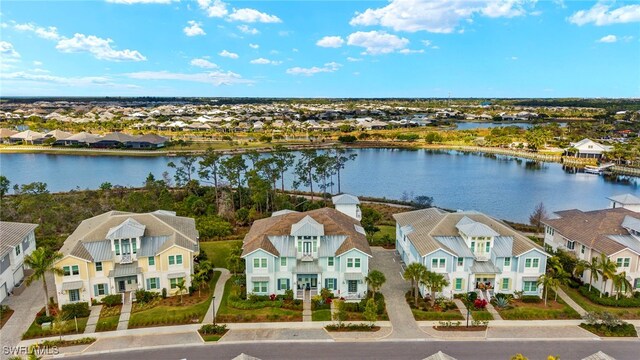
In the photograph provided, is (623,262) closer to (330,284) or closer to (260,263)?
(330,284)

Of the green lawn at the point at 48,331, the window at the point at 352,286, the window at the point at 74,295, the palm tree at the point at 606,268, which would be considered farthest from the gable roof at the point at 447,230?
the window at the point at 74,295

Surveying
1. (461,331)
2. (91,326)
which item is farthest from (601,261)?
(91,326)

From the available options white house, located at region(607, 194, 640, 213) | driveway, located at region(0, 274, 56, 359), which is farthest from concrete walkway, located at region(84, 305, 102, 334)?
white house, located at region(607, 194, 640, 213)

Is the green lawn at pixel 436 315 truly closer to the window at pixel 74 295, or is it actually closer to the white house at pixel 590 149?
the window at pixel 74 295

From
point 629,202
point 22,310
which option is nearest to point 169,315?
point 22,310

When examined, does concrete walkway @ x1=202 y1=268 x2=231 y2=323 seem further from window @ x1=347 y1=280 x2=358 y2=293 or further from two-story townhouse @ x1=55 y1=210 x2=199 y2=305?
window @ x1=347 y1=280 x2=358 y2=293

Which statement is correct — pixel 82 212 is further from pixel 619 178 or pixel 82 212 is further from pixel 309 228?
pixel 619 178
